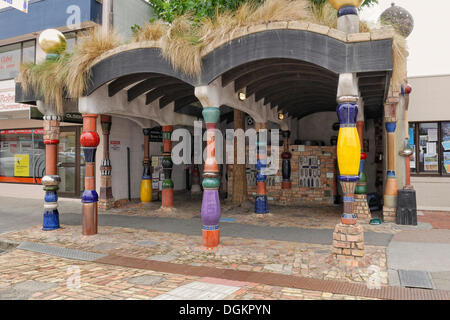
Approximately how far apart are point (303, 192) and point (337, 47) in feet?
23.7

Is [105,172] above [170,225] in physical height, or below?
above

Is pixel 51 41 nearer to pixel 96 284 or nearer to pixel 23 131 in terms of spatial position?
pixel 96 284

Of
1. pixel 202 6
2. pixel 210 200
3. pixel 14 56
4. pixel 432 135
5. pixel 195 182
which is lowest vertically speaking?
pixel 195 182

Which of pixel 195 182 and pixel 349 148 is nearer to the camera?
pixel 349 148

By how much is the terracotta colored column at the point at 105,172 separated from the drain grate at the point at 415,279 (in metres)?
8.48

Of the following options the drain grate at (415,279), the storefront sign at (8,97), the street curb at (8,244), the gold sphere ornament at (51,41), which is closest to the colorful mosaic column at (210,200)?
the drain grate at (415,279)

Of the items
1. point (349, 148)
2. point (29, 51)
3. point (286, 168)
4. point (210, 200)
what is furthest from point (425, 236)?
point (29, 51)

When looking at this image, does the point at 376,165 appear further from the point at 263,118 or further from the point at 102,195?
the point at 102,195

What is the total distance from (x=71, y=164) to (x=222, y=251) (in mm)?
7930

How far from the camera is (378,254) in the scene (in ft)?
18.1

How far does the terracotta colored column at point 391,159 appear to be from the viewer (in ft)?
27.5

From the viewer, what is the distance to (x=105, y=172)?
35.0 ft

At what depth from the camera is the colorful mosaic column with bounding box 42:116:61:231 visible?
765 centimetres

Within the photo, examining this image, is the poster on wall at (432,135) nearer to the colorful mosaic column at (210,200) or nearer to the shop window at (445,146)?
the shop window at (445,146)
